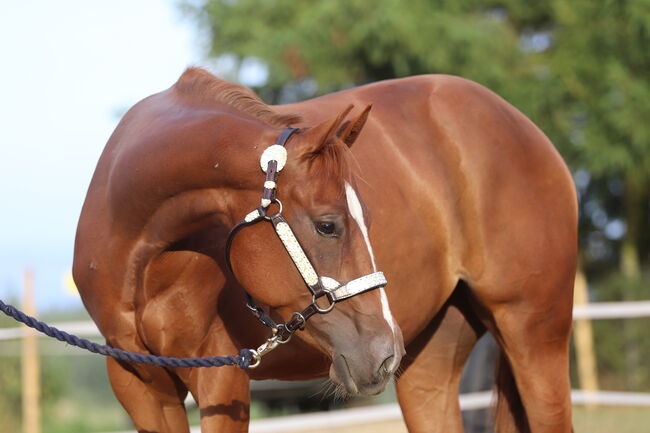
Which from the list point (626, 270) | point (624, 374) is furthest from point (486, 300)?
point (626, 270)

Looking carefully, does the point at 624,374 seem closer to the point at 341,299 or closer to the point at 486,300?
the point at 486,300

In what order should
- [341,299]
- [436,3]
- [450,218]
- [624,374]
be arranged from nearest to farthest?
[341,299] < [450,218] < [624,374] < [436,3]

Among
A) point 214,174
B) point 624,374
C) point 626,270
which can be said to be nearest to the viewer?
point 214,174

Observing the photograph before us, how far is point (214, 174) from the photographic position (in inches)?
106

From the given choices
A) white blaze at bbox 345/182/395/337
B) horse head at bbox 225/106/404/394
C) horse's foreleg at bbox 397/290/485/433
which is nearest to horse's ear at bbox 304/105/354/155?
horse head at bbox 225/106/404/394

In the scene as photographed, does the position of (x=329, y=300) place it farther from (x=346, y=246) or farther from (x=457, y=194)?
(x=457, y=194)

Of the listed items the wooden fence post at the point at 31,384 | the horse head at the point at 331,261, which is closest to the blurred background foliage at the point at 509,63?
the wooden fence post at the point at 31,384

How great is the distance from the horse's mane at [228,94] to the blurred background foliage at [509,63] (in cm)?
703

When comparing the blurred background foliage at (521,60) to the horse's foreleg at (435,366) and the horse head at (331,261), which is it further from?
the horse head at (331,261)

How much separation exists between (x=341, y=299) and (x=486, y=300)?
127 centimetres

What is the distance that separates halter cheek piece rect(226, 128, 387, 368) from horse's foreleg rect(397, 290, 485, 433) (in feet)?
4.54

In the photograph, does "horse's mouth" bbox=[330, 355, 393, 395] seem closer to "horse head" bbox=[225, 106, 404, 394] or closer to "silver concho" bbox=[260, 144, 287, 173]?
"horse head" bbox=[225, 106, 404, 394]

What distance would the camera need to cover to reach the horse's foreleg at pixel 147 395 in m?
3.17

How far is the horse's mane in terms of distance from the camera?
9.11ft
